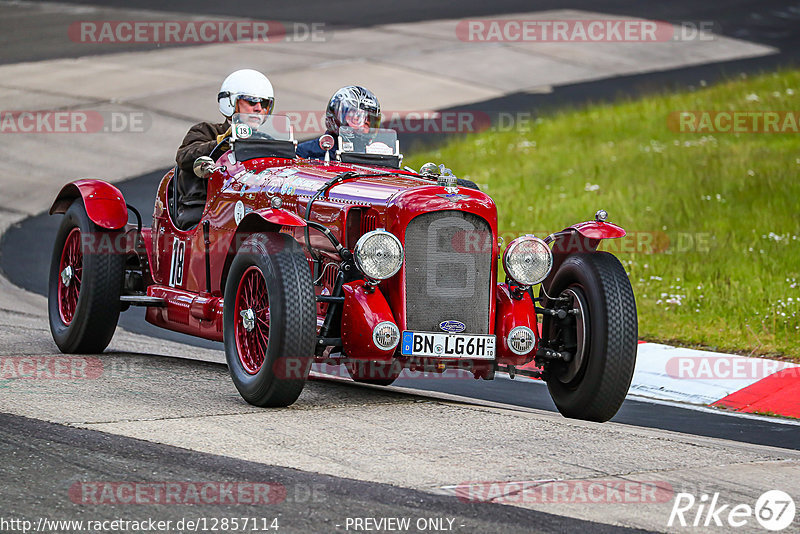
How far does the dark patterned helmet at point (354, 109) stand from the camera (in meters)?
8.52

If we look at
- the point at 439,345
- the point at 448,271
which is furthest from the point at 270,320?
the point at 448,271

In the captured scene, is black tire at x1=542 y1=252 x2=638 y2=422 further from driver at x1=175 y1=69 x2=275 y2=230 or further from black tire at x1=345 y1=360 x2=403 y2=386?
driver at x1=175 y1=69 x2=275 y2=230

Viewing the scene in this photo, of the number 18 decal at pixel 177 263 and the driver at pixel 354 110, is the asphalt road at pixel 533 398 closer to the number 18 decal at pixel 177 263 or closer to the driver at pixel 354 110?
the number 18 decal at pixel 177 263

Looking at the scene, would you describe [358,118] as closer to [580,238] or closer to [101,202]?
[580,238]

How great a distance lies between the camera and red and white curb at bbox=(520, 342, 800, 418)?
8664 mm

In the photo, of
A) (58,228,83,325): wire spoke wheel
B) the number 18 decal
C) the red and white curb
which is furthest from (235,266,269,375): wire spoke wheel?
the red and white curb

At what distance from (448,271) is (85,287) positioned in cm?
302

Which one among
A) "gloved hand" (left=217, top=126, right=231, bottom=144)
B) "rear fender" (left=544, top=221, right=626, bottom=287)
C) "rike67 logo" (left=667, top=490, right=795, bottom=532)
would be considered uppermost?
"gloved hand" (left=217, top=126, right=231, bottom=144)

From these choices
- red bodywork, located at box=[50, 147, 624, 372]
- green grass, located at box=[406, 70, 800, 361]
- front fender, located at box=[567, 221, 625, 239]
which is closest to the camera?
red bodywork, located at box=[50, 147, 624, 372]

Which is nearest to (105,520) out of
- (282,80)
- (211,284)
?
(211,284)

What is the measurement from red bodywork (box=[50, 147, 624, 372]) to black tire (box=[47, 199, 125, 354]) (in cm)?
15

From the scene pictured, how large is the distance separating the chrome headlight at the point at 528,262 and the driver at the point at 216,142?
2.42 m

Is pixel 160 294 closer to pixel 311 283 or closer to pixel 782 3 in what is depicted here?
pixel 311 283

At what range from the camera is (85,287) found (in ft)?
29.0
